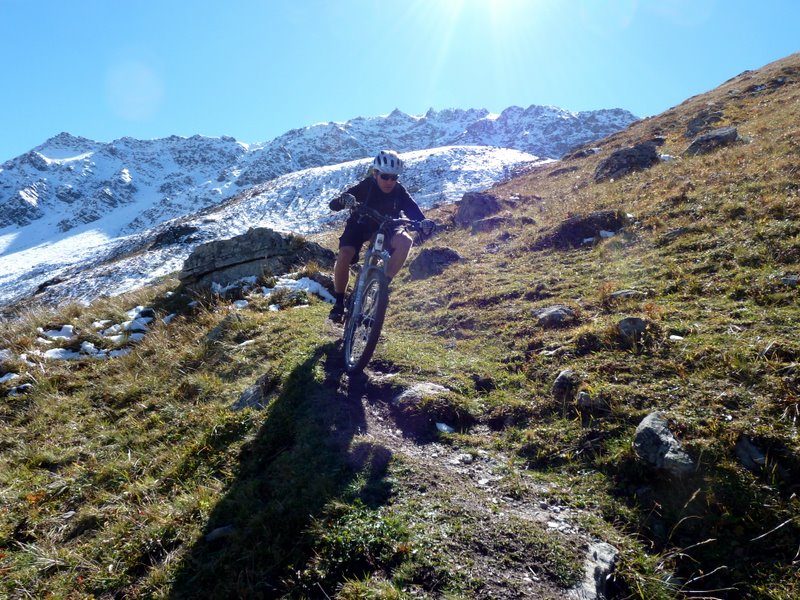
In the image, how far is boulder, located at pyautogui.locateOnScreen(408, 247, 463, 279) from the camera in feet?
42.0

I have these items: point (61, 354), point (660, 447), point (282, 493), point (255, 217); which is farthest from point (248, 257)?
point (255, 217)

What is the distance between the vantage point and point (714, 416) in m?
3.83

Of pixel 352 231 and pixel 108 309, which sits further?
pixel 108 309

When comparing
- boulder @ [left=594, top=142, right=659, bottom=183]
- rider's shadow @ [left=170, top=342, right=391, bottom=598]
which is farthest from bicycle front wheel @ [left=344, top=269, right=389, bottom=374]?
boulder @ [left=594, top=142, right=659, bottom=183]

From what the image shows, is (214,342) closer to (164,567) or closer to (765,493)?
(164,567)

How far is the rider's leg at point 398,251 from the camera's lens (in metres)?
6.12

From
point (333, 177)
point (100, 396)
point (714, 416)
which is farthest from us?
point (333, 177)

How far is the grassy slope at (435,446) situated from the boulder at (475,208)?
38.7 ft

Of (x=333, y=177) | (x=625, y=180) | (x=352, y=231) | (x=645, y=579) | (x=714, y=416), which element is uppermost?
(x=333, y=177)

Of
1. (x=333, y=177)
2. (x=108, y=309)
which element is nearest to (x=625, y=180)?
(x=108, y=309)

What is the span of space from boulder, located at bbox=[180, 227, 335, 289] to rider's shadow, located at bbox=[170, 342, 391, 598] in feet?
23.3

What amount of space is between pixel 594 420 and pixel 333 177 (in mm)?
127541

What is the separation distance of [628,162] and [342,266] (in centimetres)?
1642

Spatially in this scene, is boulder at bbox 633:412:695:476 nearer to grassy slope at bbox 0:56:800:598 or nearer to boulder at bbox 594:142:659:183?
grassy slope at bbox 0:56:800:598
